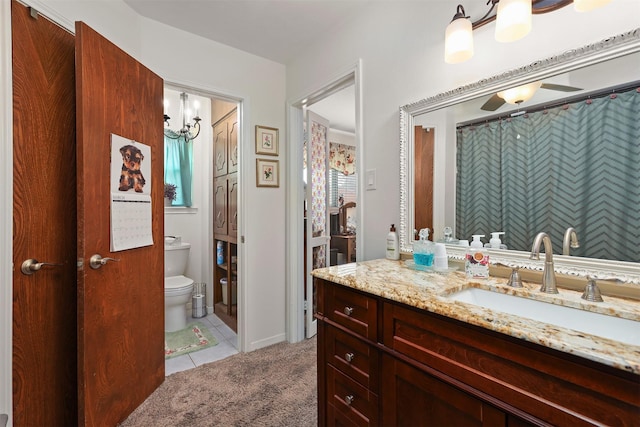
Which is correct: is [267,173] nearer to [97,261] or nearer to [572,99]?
[97,261]

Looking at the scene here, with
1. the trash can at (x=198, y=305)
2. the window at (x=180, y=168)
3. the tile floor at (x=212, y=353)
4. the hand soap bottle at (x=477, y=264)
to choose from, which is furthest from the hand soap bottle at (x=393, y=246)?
the window at (x=180, y=168)

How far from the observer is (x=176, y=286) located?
280cm

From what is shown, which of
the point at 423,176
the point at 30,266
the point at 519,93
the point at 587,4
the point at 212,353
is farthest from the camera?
the point at 212,353

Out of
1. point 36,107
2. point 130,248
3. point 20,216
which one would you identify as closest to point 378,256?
point 130,248

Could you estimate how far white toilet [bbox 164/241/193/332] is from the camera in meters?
2.77

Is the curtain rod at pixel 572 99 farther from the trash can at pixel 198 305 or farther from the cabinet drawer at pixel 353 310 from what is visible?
the trash can at pixel 198 305

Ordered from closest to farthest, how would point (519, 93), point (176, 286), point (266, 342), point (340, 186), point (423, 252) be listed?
point (519, 93) < point (423, 252) < point (266, 342) < point (176, 286) < point (340, 186)

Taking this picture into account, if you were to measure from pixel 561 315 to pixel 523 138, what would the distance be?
710mm

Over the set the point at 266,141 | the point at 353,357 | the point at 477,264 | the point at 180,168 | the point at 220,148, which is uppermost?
the point at 220,148

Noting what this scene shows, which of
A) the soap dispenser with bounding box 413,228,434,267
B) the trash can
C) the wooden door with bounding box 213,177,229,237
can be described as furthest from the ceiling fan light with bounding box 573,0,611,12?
the trash can

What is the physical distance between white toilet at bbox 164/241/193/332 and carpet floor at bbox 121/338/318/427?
0.76 m

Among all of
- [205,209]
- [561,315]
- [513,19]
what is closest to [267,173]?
[205,209]

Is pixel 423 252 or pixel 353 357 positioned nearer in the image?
pixel 353 357

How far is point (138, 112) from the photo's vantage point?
71.1 inches
